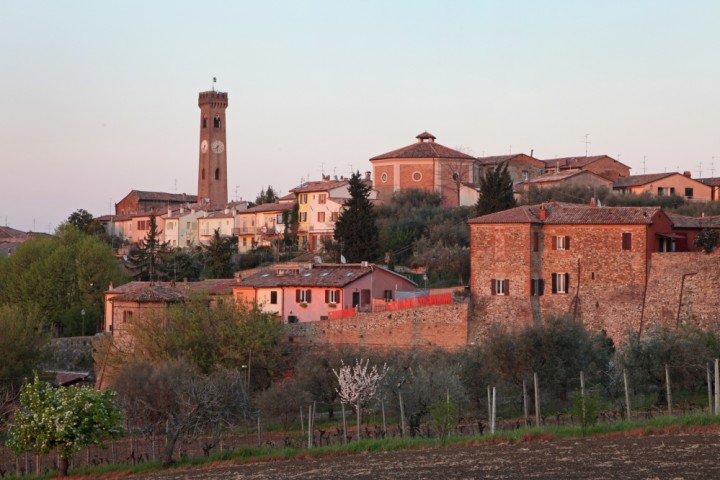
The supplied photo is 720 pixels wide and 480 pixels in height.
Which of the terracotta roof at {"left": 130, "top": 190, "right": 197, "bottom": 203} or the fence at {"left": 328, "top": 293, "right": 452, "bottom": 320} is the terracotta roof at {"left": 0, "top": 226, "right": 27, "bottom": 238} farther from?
the fence at {"left": 328, "top": 293, "right": 452, "bottom": 320}

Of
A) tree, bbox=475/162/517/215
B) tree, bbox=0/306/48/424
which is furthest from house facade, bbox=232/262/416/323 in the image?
tree, bbox=0/306/48/424

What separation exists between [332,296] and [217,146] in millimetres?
64316

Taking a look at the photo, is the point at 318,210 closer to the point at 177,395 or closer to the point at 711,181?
the point at 711,181

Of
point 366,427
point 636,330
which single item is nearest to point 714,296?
point 636,330

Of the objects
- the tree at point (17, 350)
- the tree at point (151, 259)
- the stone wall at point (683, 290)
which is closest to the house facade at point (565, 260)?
the stone wall at point (683, 290)

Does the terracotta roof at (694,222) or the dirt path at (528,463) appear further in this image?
the terracotta roof at (694,222)

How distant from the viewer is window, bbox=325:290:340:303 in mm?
56344

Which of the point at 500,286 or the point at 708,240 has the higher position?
the point at 708,240

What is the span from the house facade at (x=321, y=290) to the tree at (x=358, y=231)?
4879mm

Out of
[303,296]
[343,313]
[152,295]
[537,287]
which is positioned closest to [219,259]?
[152,295]

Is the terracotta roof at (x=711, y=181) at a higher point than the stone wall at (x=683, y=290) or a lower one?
higher

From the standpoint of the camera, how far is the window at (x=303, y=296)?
57125 millimetres

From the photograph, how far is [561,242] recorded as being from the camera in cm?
4838

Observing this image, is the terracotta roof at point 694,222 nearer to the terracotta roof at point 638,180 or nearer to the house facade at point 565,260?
the house facade at point 565,260
